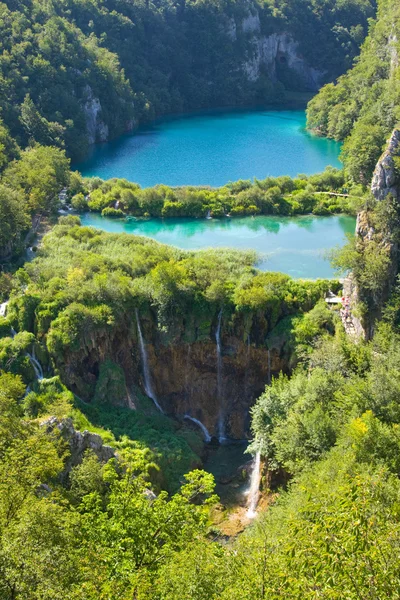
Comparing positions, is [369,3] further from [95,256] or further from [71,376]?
[71,376]

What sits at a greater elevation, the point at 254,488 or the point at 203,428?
the point at 254,488

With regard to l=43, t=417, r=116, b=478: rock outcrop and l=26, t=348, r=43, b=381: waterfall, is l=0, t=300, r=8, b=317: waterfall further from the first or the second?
l=43, t=417, r=116, b=478: rock outcrop

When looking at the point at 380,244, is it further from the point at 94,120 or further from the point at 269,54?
the point at 269,54

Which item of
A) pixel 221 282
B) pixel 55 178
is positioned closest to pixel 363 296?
pixel 221 282

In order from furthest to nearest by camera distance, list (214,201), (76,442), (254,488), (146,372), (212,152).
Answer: (212,152), (214,201), (146,372), (254,488), (76,442)

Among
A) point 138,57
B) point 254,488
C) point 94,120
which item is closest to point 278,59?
point 138,57

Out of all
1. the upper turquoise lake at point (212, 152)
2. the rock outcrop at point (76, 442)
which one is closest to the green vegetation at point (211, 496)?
the rock outcrop at point (76, 442)

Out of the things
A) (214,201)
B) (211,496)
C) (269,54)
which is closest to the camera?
(211,496)
